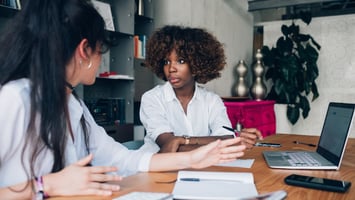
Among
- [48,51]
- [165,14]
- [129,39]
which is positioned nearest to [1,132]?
[48,51]

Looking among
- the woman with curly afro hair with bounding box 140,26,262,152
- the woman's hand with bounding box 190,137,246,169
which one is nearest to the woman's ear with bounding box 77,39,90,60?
the woman's hand with bounding box 190,137,246,169

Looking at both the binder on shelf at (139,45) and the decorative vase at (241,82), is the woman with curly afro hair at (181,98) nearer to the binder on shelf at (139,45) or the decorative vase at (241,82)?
the binder on shelf at (139,45)

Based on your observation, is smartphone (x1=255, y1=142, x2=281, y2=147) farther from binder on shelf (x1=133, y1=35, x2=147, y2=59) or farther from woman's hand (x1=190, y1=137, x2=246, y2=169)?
binder on shelf (x1=133, y1=35, x2=147, y2=59)

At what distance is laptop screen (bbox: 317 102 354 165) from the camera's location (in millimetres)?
1354

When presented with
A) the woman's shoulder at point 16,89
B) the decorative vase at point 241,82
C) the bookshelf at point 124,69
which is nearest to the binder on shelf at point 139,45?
the bookshelf at point 124,69

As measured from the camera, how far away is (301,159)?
152 cm

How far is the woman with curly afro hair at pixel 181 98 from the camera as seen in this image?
201 centimetres

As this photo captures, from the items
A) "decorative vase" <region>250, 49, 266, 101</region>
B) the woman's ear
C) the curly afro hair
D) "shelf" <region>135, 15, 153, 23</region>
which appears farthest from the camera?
"decorative vase" <region>250, 49, 266, 101</region>

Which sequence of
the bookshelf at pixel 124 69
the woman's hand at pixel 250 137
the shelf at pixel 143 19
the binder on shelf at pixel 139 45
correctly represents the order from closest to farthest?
the woman's hand at pixel 250 137
the bookshelf at pixel 124 69
the binder on shelf at pixel 139 45
the shelf at pixel 143 19

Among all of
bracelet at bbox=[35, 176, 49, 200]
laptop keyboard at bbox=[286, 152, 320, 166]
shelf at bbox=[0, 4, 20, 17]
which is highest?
shelf at bbox=[0, 4, 20, 17]

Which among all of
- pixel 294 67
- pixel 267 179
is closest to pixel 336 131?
pixel 267 179

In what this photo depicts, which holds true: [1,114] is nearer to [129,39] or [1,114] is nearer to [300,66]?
[129,39]

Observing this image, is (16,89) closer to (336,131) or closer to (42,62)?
(42,62)

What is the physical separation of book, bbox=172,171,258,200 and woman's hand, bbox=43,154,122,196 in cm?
20
